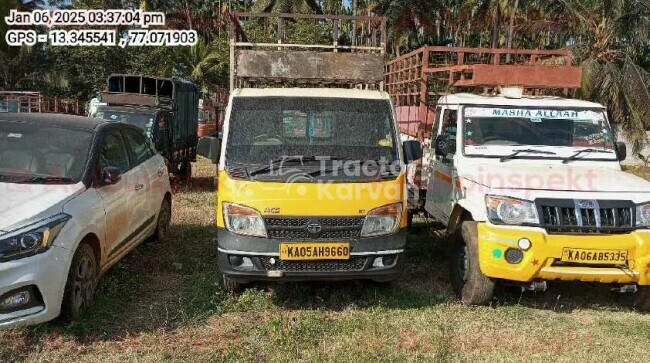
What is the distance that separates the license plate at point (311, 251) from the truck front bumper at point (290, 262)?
53mm

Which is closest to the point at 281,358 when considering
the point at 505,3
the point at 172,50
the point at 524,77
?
the point at 524,77

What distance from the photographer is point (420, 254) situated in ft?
23.4

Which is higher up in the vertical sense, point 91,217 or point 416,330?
point 91,217

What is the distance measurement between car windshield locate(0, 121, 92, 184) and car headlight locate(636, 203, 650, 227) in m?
4.68

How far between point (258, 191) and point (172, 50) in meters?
29.7

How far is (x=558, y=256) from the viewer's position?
4.70 meters

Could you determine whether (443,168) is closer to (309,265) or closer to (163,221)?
(309,265)

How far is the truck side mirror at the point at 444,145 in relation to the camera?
6302 mm

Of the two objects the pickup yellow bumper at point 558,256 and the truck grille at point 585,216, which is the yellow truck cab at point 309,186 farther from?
the truck grille at point 585,216

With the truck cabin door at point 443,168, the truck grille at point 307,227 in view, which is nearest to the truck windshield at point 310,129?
the truck grille at point 307,227

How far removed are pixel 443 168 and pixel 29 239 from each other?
4.33 m

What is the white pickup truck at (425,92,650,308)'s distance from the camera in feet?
15.5

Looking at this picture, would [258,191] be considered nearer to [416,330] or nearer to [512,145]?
[416,330]

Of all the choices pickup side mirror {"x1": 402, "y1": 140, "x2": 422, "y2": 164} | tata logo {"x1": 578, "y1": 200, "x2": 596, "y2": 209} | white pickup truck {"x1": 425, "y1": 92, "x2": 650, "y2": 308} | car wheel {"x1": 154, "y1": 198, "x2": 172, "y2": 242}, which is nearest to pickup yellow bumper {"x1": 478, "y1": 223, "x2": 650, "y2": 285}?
white pickup truck {"x1": 425, "y1": 92, "x2": 650, "y2": 308}
